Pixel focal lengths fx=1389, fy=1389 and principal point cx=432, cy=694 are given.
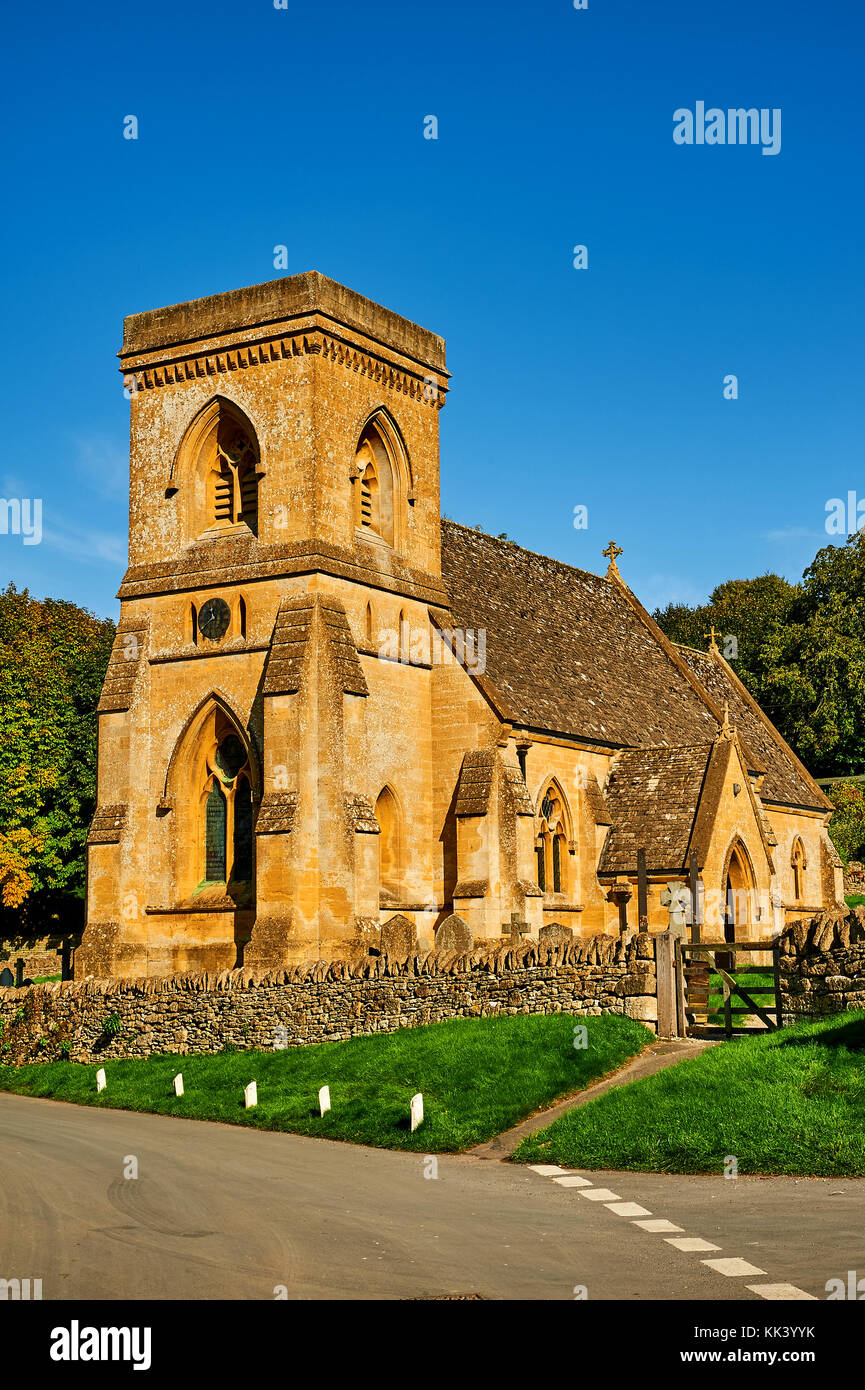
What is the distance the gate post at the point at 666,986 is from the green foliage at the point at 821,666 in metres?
44.7

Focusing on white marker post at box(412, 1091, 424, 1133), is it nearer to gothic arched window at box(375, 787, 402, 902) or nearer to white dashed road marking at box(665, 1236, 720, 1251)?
white dashed road marking at box(665, 1236, 720, 1251)

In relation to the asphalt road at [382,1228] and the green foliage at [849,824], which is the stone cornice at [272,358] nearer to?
the asphalt road at [382,1228]

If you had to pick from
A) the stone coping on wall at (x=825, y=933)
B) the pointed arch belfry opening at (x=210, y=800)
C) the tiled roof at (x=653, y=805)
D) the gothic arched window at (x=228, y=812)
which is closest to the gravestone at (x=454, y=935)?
the gothic arched window at (x=228, y=812)

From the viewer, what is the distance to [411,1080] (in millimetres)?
18453

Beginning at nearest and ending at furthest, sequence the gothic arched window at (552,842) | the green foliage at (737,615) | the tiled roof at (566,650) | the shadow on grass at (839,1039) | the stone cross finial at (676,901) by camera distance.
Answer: the shadow on grass at (839,1039), the stone cross finial at (676,901), the gothic arched window at (552,842), the tiled roof at (566,650), the green foliage at (737,615)

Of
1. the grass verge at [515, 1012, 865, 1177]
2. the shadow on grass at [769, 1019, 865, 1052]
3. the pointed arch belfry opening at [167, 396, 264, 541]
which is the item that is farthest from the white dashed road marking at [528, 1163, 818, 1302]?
the pointed arch belfry opening at [167, 396, 264, 541]

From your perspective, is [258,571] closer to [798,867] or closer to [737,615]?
[798,867]

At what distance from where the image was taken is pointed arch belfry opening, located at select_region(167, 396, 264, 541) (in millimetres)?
30078

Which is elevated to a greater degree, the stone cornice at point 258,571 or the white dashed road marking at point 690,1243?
the stone cornice at point 258,571

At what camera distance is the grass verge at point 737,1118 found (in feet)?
46.2

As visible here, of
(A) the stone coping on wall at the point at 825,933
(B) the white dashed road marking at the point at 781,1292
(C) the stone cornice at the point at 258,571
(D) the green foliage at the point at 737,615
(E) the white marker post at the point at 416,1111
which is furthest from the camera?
(D) the green foliage at the point at 737,615

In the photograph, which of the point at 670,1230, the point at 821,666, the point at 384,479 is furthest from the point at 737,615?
the point at 670,1230

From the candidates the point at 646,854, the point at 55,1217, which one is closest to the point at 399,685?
the point at 646,854
